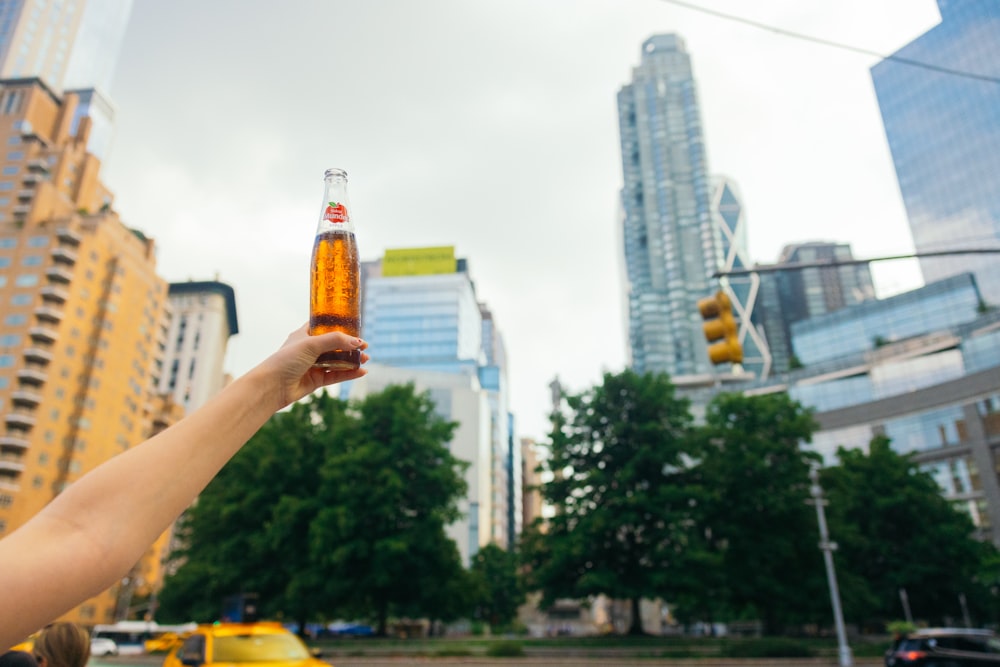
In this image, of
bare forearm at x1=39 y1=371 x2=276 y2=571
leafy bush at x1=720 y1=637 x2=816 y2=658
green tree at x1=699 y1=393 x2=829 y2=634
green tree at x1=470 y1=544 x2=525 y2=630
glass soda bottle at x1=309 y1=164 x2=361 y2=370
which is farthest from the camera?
green tree at x1=470 y1=544 x2=525 y2=630

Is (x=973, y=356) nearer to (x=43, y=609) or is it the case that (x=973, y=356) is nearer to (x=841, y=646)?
(x=841, y=646)

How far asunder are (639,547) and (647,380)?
7970 mm

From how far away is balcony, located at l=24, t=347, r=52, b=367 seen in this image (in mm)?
65375

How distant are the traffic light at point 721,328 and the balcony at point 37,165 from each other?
3890 inches

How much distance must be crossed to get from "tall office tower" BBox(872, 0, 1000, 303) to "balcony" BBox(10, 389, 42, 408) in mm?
112102

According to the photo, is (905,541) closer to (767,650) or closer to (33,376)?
(767,650)

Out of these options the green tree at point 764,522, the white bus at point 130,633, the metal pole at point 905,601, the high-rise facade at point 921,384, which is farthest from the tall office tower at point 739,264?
the white bus at point 130,633

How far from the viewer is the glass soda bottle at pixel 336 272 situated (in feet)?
6.95

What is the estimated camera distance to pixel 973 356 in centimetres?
7119

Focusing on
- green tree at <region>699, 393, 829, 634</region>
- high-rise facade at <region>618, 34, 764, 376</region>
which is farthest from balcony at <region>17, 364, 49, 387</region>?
high-rise facade at <region>618, 34, 764, 376</region>

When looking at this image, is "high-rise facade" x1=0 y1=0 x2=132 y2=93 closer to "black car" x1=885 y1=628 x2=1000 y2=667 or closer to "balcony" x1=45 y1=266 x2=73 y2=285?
"balcony" x1=45 y1=266 x2=73 y2=285

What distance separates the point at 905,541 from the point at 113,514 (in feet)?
143

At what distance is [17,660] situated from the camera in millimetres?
3168

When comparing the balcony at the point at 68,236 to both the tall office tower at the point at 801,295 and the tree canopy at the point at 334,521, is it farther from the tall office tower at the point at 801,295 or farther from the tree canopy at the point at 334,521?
the tall office tower at the point at 801,295
